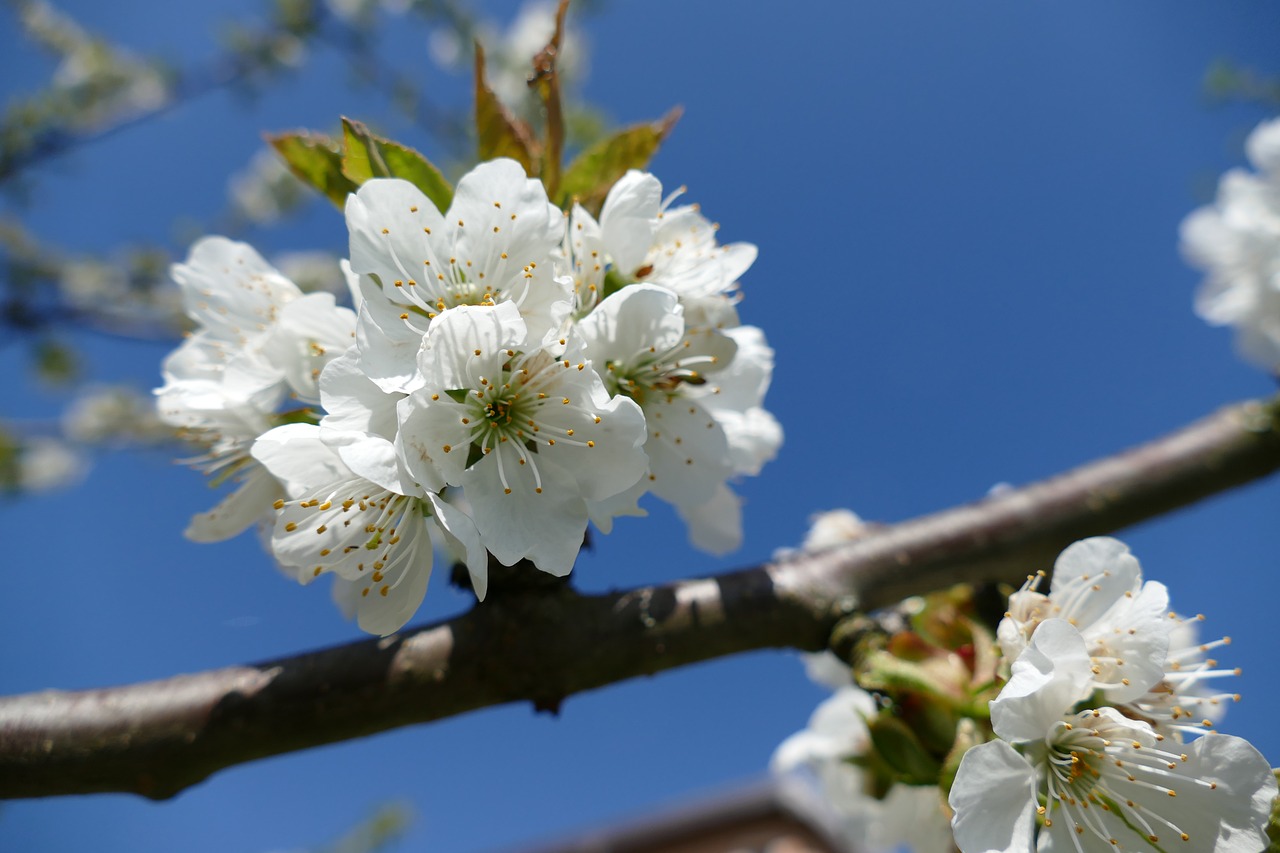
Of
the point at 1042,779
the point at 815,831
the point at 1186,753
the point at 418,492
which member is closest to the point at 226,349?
the point at 418,492

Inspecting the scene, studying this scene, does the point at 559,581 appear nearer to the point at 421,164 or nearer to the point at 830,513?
the point at 421,164

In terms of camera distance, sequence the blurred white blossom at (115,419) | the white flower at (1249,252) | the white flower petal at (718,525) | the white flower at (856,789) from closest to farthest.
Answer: the white flower petal at (718,525) → the white flower at (856,789) → the white flower at (1249,252) → the blurred white blossom at (115,419)

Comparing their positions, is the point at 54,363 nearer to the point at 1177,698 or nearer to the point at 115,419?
the point at 115,419

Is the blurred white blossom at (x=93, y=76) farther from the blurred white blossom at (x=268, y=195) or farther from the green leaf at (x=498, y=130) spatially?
the green leaf at (x=498, y=130)

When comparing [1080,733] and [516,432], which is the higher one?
[516,432]

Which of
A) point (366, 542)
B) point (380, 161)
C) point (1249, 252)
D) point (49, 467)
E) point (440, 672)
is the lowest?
point (440, 672)

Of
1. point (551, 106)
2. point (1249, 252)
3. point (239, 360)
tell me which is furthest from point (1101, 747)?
point (1249, 252)

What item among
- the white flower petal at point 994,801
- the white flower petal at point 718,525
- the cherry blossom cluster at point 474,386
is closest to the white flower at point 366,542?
the cherry blossom cluster at point 474,386
